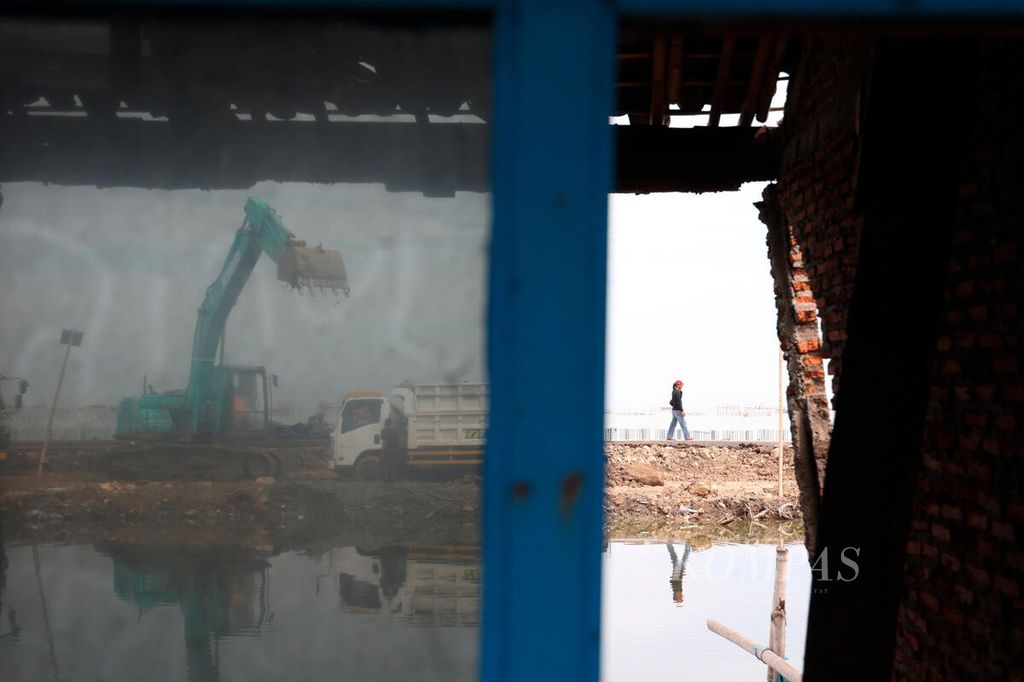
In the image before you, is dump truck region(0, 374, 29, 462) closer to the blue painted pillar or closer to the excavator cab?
the excavator cab

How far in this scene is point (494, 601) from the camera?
1403 mm

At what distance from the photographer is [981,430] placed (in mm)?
3250

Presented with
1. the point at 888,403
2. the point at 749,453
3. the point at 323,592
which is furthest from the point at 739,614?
the point at 323,592

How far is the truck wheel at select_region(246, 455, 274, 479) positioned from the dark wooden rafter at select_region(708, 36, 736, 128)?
367 centimetres

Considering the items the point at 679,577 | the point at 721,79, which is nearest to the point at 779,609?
the point at 721,79

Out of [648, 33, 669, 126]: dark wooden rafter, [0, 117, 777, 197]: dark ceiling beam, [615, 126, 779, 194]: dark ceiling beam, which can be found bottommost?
[0, 117, 777, 197]: dark ceiling beam

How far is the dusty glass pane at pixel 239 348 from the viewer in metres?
1.50

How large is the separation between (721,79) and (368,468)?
3.86 metres

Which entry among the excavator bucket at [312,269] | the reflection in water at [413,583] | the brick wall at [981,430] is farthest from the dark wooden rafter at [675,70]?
the reflection in water at [413,583]

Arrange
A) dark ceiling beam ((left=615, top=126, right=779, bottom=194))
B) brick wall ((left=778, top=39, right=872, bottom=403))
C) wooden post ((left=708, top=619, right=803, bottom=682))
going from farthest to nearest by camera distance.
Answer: wooden post ((left=708, top=619, right=803, bottom=682)), dark ceiling beam ((left=615, top=126, right=779, bottom=194)), brick wall ((left=778, top=39, right=872, bottom=403))

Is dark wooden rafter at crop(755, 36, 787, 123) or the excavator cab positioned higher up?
dark wooden rafter at crop(755, 36, 787, 123)

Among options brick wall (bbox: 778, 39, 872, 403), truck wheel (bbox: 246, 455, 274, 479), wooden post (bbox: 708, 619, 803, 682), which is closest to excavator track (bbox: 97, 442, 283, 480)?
truck wheel (bbox: 246, 455, 274, 479)

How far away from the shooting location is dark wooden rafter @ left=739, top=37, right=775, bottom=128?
185 inches

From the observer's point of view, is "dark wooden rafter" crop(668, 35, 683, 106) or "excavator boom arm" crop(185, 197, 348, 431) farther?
"dark wooden rafter" crop(668, 35, 683, 106)
